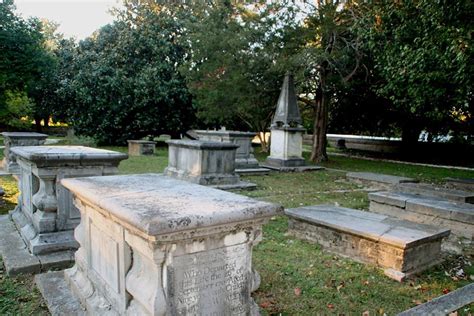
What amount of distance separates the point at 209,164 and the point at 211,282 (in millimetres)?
7229

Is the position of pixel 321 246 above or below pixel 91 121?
below

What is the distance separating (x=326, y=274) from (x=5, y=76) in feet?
57.4

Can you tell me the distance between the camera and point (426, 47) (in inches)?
337

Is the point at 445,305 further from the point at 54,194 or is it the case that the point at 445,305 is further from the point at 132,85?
the point at 132,85

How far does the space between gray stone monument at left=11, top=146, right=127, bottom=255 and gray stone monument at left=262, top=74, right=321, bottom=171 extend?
8.98 m

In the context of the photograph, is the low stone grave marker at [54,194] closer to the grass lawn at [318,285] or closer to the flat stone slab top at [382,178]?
the grass lawn at [318,285]

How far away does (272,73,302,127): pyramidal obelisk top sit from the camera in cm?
1379

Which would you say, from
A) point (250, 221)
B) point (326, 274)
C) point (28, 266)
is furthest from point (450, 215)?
point (28, 266)

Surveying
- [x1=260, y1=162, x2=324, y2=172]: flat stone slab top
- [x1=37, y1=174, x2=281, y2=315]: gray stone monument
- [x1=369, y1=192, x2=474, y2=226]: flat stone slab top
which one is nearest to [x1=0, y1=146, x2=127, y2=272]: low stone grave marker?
[x1=37, y1=174, x2=281, y2=315]: gray stone monument

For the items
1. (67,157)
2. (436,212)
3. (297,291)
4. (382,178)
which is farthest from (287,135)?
(297,291)

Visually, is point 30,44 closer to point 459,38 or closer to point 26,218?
point 26,218

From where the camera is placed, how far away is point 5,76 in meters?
16.6

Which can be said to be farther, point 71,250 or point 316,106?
point 316,106

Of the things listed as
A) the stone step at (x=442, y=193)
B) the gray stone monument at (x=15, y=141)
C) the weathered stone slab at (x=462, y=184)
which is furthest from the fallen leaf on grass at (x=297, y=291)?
the gray stone monument at (x=15, y=141)
